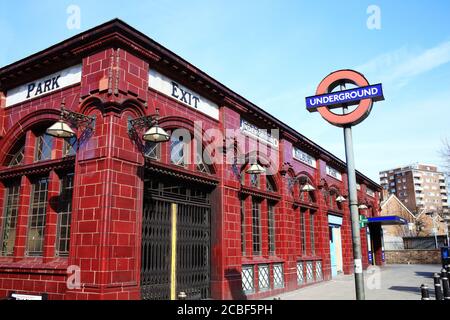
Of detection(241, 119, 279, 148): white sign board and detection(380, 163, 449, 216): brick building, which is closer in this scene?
detection(241, 119, 279, 148): white sign board

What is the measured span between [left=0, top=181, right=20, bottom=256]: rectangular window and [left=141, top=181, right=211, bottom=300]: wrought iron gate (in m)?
3.50

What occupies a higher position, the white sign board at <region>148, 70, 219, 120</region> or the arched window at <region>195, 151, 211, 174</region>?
the white sign board at <region>148, 70, 219, 120</region>

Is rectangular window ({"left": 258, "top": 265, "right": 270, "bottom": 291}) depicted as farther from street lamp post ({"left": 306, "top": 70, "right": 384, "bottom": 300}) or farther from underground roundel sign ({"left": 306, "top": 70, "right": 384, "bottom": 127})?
underground roundel sign ({"left": 306, "top": 70, "right": 384, "bottom": 127})

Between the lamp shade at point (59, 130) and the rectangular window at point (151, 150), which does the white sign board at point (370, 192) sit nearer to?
the rectangular window at point (151, 150)

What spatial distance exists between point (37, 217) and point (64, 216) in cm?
106

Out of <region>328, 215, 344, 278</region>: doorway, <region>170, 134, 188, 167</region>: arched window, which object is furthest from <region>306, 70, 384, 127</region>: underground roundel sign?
<region>328, 215, 344, 278</region>: doorway

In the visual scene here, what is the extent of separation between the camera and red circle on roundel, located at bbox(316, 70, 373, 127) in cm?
668

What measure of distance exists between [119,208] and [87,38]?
12.5 ft

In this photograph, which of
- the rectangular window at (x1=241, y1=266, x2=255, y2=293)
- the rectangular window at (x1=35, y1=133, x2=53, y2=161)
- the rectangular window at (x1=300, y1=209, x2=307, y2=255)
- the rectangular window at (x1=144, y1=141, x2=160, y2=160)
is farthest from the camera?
the rectangular window at (x1=300, y1=209, x2=307, y2=255)

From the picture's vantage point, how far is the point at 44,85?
9500 millimetres

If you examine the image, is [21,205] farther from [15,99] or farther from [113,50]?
[113,50]

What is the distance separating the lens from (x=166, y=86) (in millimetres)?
9523

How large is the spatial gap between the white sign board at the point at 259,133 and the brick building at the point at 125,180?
0.07 metres

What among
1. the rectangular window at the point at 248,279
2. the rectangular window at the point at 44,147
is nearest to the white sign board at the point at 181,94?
the rectangular window at the point at 44,147
